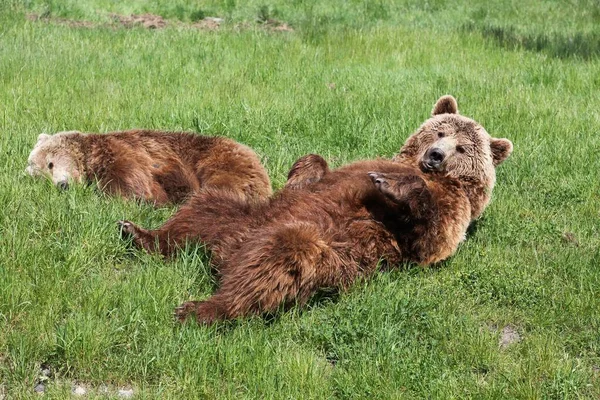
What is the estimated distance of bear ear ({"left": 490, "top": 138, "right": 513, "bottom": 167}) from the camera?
20.2 ft

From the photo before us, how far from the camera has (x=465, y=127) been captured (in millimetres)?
6082

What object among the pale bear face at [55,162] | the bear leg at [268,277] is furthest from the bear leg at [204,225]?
the pale bear face at [55,162]

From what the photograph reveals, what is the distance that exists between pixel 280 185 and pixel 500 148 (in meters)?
2.07

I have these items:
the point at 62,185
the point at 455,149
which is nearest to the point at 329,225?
the point at 455,149

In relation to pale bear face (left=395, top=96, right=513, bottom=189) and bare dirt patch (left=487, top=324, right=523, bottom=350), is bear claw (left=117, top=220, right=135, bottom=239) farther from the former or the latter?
bare dirt patch (left=487, top=324, right=523, bottom=350)

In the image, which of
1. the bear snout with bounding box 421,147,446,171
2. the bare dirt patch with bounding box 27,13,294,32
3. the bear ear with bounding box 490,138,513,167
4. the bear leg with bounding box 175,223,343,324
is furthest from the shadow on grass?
the bear leg with bounding box 175,223,343,324

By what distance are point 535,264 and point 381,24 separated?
926cm

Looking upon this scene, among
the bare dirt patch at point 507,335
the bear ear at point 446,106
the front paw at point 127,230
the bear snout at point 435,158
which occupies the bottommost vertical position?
the bare dirt patch at point 507,335

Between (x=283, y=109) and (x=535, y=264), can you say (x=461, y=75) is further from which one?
(x=535, y=264)

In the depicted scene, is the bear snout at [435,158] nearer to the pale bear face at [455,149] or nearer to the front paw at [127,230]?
the pale bear face at [455,149]

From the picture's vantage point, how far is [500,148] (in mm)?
6195

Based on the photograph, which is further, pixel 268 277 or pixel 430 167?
pixel 430 167

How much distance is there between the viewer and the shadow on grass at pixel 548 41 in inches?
486

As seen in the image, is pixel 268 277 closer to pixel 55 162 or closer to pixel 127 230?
pixel 127 230
